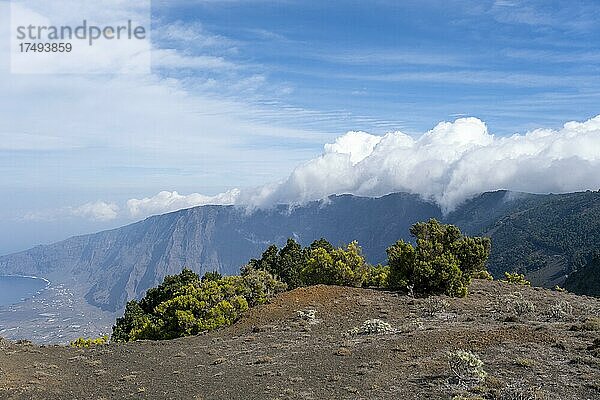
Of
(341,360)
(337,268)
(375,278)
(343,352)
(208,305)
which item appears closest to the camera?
(341,360)

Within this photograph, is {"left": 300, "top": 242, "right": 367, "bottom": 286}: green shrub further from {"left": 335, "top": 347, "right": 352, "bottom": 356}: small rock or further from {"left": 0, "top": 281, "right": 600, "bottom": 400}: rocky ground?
{"left": 335, "top": 347, "right": 352, "bottom": 356}: small rock

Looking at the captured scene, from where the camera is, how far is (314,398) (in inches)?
539

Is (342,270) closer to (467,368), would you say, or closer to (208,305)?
(208,305)

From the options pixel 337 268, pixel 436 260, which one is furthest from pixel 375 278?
pixel 436 260

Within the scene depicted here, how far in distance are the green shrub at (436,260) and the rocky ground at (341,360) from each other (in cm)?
537

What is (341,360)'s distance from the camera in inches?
675

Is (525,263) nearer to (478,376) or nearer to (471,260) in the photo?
(471,260)

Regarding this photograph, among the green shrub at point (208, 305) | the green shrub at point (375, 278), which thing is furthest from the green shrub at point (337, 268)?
the green shrub at point (208, 305)

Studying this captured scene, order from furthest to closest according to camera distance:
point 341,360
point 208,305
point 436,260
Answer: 1. point 436,260
2. point 208,305
3. point 341,360

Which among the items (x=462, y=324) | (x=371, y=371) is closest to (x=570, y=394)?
(x=371, y=371)

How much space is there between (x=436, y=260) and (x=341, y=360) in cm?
1646

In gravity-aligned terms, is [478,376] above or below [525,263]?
above

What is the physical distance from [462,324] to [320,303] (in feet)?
29.1

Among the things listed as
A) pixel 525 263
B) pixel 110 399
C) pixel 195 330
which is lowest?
pixel 525 263
